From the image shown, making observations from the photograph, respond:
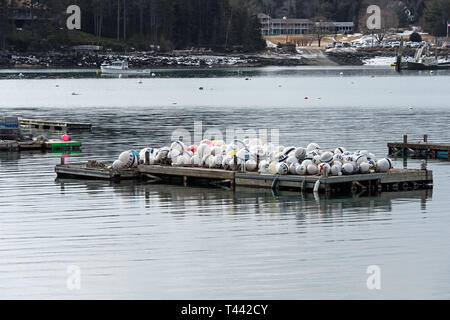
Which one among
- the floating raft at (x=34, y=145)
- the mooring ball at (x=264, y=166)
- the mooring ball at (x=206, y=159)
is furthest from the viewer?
the floating raft at (x=34, y=145)

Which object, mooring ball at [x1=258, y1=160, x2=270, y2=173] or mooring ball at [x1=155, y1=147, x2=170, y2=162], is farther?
mooring ball at [x1=155, y1=147, x2=170, y2=162]

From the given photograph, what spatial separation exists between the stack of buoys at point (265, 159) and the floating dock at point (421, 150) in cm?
937

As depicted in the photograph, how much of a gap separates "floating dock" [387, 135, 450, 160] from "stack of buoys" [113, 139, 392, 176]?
937cm

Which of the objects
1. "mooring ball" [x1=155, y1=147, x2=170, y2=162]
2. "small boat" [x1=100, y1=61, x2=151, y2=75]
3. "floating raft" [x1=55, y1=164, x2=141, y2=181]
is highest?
"small boat" [x1=100, y1=61, x2=151, y2=75]

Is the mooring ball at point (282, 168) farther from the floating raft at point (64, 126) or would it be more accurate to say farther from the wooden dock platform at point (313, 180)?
the floating raft at point (64, 126)

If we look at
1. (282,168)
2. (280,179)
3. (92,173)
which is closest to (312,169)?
(282,168)

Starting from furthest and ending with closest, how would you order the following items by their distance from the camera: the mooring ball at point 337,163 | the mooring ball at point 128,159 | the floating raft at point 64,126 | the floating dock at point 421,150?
the floating raft at point 64,126 → the floating dock at point 421,150 → the mooring ball at point 128,159 → the mooring ball at point 337,163

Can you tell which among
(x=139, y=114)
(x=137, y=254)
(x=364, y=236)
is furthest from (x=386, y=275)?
(x=139, y=114)

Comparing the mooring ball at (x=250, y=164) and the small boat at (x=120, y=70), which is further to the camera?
the small boat at (x=120, y=70)

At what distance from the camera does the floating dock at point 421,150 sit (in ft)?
143

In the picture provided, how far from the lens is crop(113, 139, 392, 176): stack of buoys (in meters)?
33.4

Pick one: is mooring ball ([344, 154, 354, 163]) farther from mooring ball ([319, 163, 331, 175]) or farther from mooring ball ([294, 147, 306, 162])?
mooring ball ([294, 147, 306, 162])

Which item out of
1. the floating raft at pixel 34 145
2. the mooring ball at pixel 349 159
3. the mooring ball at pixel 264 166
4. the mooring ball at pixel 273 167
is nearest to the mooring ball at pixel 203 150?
the mooring ball at pixel 264 166

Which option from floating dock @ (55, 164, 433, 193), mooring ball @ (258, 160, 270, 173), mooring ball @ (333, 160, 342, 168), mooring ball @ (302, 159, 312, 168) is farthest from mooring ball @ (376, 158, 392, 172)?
mooring ball @ (258, 160, 270, 173)
